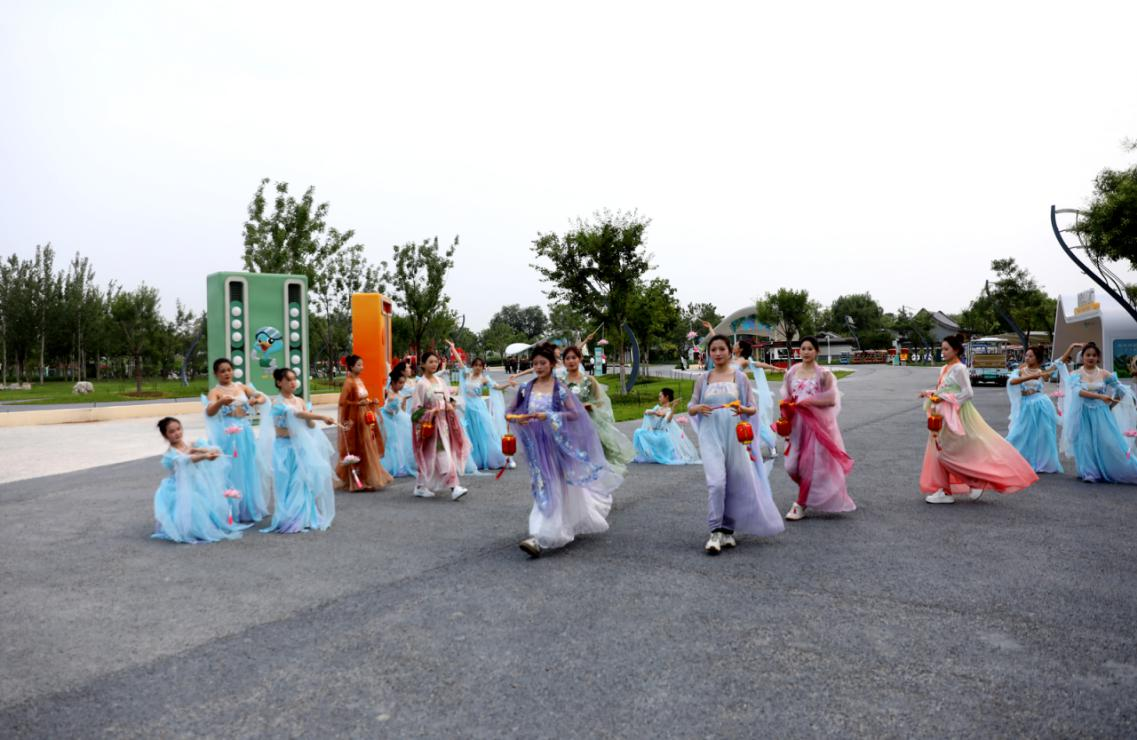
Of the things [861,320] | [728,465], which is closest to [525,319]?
[861,320]

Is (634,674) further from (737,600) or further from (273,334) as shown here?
(273,334)

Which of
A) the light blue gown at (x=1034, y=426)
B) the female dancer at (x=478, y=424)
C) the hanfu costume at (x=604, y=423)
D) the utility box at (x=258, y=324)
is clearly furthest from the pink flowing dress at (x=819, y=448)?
the utility box at (x=258, y=324)

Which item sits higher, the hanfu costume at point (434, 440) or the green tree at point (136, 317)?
the green tree at point (136, 317)

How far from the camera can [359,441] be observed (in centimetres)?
952

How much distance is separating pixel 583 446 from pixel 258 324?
10.5m

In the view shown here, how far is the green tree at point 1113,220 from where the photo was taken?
59.9 ft

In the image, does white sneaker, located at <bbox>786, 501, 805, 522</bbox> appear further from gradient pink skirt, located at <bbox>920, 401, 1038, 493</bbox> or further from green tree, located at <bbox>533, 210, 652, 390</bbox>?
green tree, located at <bbox>533, 210, 652, 390</bbox>

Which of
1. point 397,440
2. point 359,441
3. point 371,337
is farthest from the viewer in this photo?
point 371,337

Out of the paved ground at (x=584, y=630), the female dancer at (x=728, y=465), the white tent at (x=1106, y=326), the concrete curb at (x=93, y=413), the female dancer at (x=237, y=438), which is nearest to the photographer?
the paved ground at (x=584, y=630)

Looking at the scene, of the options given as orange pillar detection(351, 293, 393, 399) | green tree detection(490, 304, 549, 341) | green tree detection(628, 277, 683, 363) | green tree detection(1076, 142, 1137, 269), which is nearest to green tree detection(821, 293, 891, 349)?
green tree detection(490, 304, 549, 341)

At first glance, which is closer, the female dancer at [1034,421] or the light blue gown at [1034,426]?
the female dancer at [1034,421]

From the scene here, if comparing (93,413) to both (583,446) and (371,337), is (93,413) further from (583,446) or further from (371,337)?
(583,446)

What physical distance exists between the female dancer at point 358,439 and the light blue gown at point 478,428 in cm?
185

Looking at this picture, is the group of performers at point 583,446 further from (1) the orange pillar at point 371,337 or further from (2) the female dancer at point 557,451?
(1) the orange pillar at point 371,337
